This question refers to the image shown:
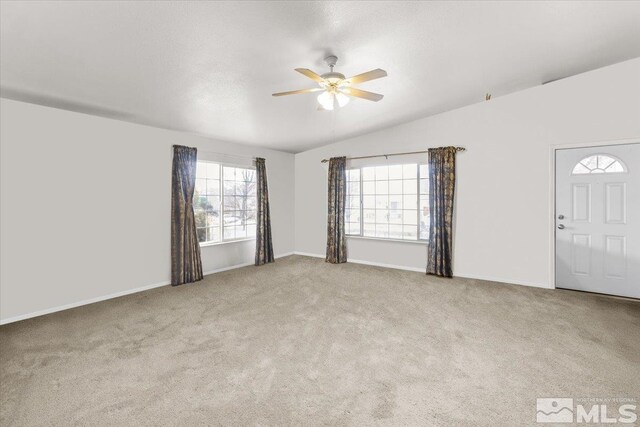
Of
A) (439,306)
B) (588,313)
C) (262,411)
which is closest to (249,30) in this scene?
(262,411)

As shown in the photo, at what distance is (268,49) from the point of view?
2.54 metres

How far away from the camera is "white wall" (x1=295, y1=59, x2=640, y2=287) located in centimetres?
387

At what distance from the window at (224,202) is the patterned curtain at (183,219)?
33 cm

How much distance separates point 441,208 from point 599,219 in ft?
6.37

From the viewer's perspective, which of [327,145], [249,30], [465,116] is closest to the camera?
[249,30]

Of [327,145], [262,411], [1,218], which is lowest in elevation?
[262,411]

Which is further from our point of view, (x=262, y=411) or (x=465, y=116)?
(x=465, y=116)

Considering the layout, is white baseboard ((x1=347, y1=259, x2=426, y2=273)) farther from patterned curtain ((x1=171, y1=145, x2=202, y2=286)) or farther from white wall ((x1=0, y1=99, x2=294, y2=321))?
white wall ((x1=0, y1=99, x2=294, y2=321))

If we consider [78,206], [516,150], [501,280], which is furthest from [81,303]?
[516,150]

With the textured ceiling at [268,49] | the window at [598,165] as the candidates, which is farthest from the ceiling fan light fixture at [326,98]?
the window at [598,165]

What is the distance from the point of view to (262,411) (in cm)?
180

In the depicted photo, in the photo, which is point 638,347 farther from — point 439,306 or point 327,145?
point 327,145

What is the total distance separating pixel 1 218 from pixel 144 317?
1.80m

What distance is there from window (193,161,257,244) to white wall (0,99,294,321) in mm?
561
